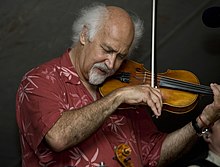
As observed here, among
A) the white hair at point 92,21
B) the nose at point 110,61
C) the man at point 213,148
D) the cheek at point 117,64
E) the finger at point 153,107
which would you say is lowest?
the man at point 213,148

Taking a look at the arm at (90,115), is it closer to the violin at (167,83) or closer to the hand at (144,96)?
the hand at (144,96)

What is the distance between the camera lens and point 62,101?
5.57ft

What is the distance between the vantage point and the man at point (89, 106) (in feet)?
5.19

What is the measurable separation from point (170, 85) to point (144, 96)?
335mm

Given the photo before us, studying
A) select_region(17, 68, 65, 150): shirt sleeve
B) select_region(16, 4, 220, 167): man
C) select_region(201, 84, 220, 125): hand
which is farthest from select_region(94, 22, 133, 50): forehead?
select_region(201, 84, 220, 125): hand

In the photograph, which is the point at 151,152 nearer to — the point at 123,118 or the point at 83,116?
the point at 123,118

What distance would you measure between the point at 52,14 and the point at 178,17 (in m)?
0.74

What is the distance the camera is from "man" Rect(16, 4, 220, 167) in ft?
5.19

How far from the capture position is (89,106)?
62.7 inches

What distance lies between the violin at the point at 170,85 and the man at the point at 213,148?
0.72 feet

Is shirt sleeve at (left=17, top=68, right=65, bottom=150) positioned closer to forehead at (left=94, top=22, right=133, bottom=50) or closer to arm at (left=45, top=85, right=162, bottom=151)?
arm at (left=45, top=85, right=162, bottom=151)

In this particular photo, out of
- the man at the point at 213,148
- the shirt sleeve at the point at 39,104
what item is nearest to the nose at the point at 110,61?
the shirt sleeve at the point at 39,104

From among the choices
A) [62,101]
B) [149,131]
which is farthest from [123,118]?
[62,101]

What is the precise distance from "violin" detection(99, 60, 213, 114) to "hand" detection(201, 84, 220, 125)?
0.04 metres
